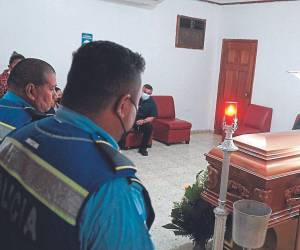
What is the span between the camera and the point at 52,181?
0.70m

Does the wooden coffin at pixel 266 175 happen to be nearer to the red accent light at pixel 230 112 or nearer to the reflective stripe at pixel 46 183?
the red accent light at pixel 230 112

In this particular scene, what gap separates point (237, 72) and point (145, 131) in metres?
2.50

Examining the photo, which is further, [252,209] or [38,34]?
[38,34]

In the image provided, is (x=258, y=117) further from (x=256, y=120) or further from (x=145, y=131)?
(x=145, y=131)

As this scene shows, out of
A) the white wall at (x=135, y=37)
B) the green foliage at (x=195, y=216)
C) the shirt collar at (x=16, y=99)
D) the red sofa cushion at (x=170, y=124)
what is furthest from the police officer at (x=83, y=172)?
the red sofa cushion at (x=170, y=124)

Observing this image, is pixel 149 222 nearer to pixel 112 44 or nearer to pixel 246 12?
pixel 112 44

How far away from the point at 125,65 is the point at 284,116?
579 cm

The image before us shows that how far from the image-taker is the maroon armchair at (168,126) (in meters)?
5.96

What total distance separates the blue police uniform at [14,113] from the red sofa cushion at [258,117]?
504 centimetres

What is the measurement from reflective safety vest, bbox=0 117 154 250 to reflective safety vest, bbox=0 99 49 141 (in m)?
0.75

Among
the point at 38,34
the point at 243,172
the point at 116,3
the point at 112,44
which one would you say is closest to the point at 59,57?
the point at 38,34

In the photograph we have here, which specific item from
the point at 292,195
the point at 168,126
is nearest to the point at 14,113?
the point at 292,195

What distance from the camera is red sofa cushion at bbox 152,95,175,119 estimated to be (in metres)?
6.30

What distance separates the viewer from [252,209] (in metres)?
1.69
